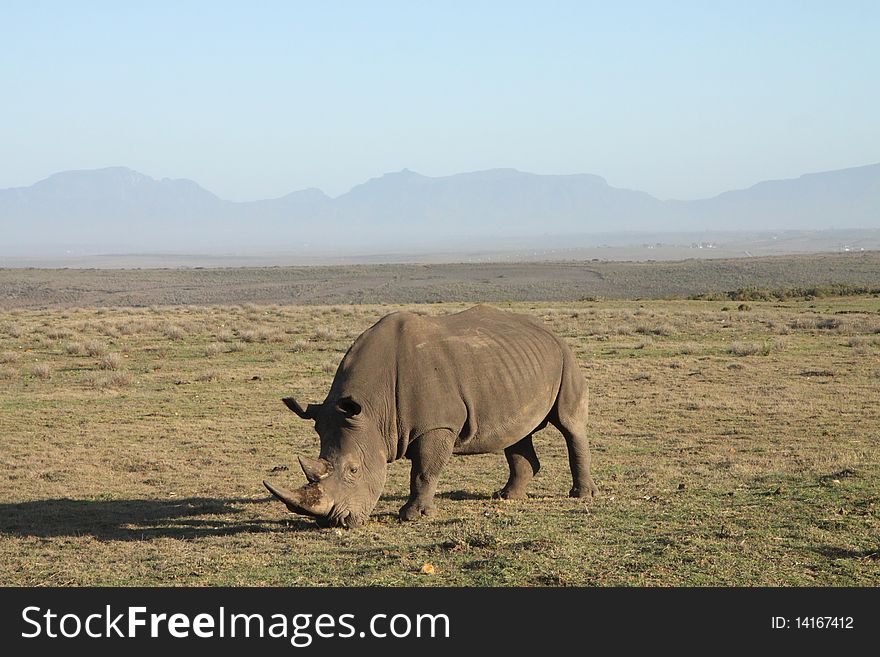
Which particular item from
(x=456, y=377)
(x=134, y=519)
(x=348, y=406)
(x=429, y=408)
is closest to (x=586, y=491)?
(x=456, y=377)

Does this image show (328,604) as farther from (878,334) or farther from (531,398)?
(878,334)

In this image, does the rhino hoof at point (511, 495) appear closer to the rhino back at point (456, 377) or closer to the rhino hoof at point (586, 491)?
the rhino hoof at point (586, 491)

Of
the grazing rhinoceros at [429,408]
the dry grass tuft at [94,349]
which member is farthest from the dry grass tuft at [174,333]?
the grazing rhinoceros at [429,408]

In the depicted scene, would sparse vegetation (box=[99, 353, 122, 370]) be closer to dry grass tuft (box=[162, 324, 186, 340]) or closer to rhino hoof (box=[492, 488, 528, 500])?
dry grass tuft (box=[162, 324, 186, 340])

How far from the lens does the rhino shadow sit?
36.0 ft

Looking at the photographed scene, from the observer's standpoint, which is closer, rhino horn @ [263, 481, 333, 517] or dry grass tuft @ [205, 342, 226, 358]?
rhino horn @ [263, 481, 333, 517]

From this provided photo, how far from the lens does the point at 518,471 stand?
12562 mm

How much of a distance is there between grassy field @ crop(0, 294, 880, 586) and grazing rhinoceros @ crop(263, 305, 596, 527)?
1.63 ft

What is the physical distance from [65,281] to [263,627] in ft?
272

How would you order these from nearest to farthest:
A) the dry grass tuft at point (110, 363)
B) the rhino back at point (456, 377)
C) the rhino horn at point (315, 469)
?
the rhino horn at point (315, 469) < the rhino back at point (456, 377) < the dry grass tuft at point (110, 363)

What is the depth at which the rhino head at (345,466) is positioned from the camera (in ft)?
32.9

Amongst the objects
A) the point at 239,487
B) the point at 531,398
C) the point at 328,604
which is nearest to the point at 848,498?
the point at 531,398

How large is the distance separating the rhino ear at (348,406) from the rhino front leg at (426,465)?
960 mm

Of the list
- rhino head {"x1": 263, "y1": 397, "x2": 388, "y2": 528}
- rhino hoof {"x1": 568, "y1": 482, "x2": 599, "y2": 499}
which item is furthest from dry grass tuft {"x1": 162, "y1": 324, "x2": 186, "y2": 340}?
rhino head {"x1": 263, "y1": 397, "x2": 388, "y2": 528}
